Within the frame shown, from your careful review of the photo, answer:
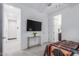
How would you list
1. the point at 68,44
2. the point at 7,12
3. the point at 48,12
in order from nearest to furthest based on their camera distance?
the point at 7,12 < the point at 68,44 < the point at 48,12

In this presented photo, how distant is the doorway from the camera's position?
1.19 metres

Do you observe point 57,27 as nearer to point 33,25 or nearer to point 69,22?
point 69,22

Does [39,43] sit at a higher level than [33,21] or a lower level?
lower

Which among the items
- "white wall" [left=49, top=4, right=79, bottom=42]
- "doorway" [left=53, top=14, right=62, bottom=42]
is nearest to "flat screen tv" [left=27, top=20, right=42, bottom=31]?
"doorway" [left=53, top=14, right=62, bottom=42]

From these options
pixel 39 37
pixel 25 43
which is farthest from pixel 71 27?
pixel 25 43

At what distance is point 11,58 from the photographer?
715 mm

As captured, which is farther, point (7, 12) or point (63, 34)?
point (63, 34)

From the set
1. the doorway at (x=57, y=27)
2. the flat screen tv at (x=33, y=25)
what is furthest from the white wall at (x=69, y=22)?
the flat screen tv at (x=33, y=25)

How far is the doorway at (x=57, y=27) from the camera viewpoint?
3.90 ft

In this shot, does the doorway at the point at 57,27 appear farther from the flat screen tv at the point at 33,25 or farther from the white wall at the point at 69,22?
the flat screen tv at the point at 33,25

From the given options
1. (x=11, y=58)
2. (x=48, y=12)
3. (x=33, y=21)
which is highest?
(x=48, y=12)

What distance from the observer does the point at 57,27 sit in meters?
1.22

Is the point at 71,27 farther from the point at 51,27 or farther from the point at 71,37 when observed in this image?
the point at 51,27

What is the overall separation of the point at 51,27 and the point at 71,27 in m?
0.31
